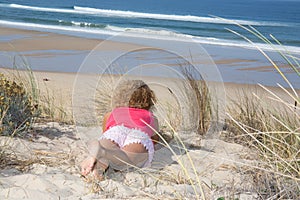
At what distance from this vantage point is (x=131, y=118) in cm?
398

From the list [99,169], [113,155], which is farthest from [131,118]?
[99,169]

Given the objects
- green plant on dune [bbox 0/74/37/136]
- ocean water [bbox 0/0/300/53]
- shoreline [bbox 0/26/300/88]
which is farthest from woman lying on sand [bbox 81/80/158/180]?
shoreline [bbox 0/26/300/88]

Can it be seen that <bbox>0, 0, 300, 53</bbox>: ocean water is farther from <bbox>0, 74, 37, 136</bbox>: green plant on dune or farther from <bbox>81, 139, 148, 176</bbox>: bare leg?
<bbox>0, 74, 37, 136</bbox>: green plant on dune

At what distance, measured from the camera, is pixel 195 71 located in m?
4.88

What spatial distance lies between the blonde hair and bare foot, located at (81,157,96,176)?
767 mm

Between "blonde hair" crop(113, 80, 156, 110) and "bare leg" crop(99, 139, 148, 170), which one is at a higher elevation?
"blonde hair" crop(113, 80, 156, 110)

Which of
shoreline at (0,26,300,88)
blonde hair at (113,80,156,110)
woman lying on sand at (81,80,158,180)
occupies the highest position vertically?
blonde hair at (113,80,156,110)

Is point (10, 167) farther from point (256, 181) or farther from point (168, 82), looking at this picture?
point (168, 82)

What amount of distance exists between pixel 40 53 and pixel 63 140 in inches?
313

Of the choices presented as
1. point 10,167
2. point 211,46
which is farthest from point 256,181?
point 211,46

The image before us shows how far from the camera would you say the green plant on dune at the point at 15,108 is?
4.10 metres

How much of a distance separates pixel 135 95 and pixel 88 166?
0.85m

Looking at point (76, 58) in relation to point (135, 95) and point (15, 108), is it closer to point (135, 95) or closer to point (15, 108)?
point (15, 108)

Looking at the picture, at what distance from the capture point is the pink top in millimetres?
3938
